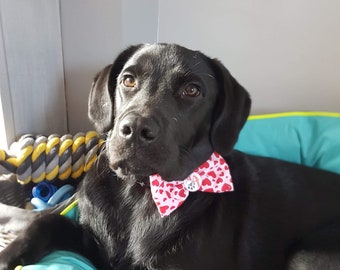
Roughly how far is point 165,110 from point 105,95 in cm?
26

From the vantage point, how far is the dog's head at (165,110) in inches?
35.7

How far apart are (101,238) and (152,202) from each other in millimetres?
198

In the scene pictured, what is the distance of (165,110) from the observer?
961 mm

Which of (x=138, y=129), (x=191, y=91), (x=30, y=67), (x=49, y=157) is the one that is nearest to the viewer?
(x=138, y=129)

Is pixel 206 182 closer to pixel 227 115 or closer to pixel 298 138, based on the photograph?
pixel 227 115

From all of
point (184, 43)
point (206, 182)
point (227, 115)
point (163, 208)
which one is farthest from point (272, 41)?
point (163, 208)

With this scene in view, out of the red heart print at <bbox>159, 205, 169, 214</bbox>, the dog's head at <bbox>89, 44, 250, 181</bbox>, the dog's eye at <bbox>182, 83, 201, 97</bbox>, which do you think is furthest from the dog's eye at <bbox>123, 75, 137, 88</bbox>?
the red heart print at <bbox>159, 205, 169, 214</bbox>

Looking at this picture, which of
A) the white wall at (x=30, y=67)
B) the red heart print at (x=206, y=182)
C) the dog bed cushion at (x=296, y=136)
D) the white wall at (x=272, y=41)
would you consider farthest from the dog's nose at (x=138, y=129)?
the white wall at (x=272, y=41)

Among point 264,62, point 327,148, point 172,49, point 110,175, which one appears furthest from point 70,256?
point 264,62

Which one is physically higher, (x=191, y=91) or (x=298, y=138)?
(x=191, y=91)

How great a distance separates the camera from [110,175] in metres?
1.17

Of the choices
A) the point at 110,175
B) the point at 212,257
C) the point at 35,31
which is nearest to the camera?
the point at 212,257

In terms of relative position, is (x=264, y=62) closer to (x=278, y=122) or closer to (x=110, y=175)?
(x=278, y=122)

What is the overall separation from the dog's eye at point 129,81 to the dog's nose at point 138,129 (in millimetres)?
199
